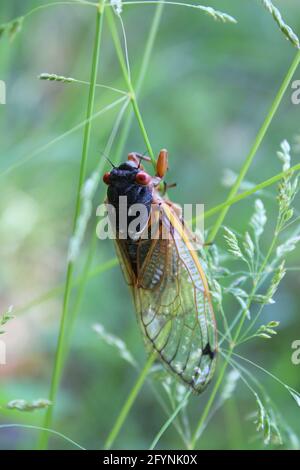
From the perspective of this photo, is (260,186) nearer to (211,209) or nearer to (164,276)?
(211,209)

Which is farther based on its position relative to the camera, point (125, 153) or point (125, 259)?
point (125, 153)

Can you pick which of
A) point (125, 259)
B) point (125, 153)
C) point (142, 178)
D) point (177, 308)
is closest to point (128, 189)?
point (142, 178)

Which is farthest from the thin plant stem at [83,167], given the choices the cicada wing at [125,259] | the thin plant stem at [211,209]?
the cicada wing at [125,259]

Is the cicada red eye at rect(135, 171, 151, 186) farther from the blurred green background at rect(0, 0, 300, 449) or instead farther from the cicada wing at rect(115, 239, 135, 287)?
the blurred green background at rect(0, 0, 300, 449)

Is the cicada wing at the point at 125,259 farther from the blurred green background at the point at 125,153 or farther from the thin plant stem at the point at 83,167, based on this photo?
the blurred green background at the point at 125,153

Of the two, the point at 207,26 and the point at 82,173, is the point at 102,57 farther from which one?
the point at 82,173
